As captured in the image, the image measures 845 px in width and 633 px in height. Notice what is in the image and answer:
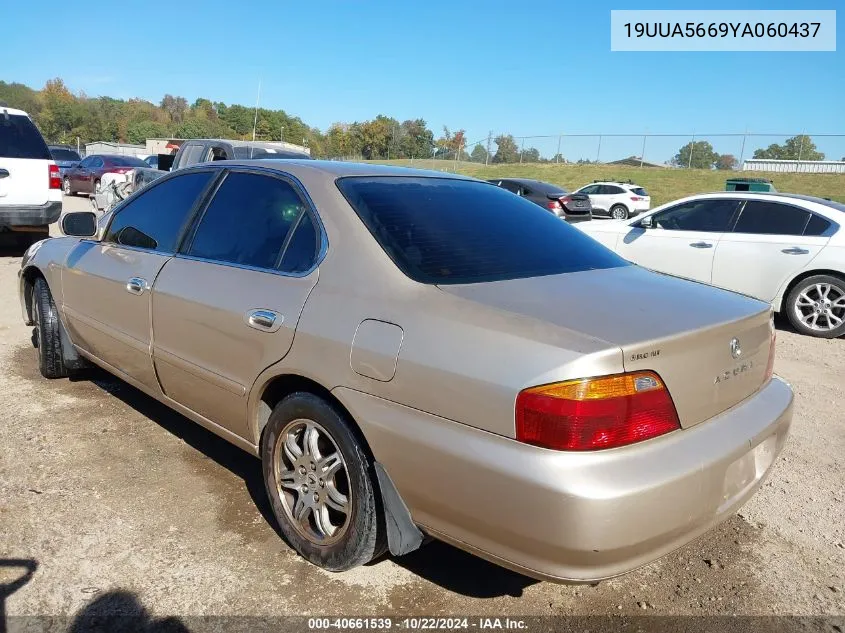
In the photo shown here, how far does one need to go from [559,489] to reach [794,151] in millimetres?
43533

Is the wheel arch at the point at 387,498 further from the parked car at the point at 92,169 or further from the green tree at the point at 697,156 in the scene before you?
the green tree at the point at 697,156

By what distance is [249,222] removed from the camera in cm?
309

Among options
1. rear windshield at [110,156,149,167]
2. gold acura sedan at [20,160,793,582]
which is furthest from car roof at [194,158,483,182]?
rear windshield at [110,156,149,167]

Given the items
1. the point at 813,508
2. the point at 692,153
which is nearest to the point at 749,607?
the point at 813,508

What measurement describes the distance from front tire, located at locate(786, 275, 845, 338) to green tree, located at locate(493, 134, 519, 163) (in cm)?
3943

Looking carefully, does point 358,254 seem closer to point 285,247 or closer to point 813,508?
point 285,247

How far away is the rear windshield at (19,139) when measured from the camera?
27.6 feet

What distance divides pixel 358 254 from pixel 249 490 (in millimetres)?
1468

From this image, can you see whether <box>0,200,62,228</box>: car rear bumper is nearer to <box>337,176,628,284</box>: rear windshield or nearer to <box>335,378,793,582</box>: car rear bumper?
<box>337,176,628,284</box>: rear windshield

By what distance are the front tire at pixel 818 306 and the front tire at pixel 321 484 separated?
6.12m

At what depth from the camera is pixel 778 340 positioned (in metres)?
6.66

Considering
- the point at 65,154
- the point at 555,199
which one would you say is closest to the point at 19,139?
the point at 555,199

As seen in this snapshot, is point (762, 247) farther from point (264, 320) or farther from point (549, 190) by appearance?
point (549, 190)

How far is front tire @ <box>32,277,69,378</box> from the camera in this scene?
449 centimetres
